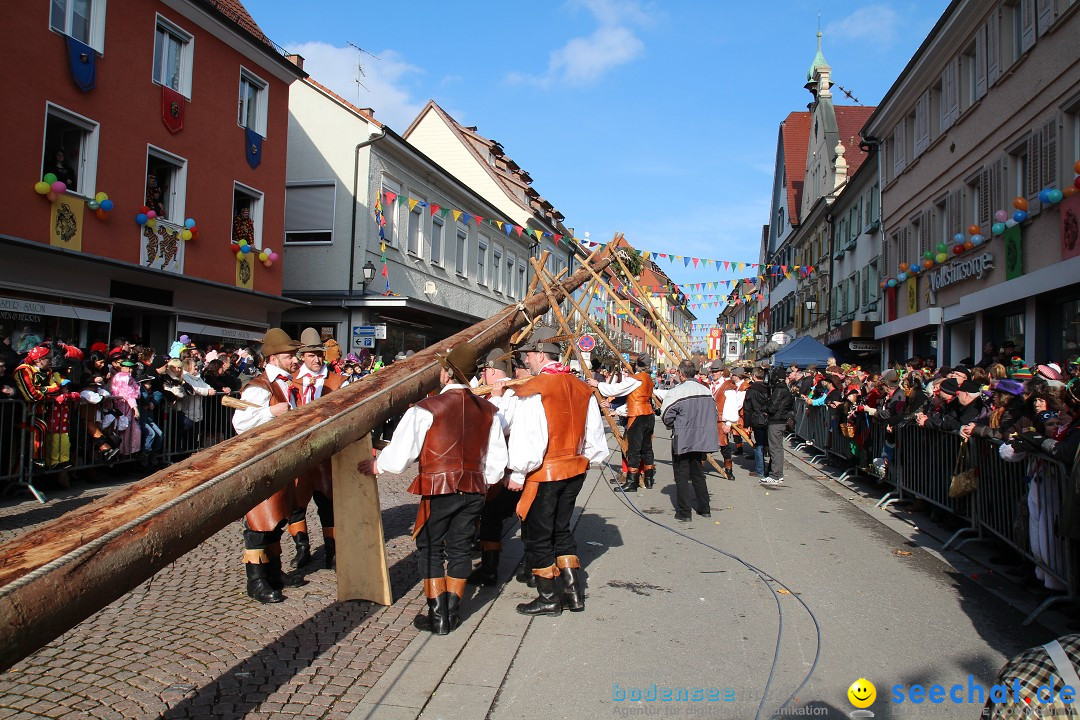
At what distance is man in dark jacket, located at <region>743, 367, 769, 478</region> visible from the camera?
11219 mm

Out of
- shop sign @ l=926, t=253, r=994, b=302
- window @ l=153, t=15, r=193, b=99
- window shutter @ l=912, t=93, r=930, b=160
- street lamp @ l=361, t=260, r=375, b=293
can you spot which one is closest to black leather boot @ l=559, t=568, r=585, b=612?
window @ l=153, t=15, r=193, b=99

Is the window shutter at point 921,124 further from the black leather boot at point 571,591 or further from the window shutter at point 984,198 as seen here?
the black leather boot at point 571,591

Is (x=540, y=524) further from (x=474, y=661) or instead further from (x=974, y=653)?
(x=974, y=653)

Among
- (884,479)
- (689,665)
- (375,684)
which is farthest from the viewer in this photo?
(884,479)

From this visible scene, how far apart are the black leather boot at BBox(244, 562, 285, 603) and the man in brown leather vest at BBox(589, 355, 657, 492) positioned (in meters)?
5.93

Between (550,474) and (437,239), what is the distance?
21250 mm

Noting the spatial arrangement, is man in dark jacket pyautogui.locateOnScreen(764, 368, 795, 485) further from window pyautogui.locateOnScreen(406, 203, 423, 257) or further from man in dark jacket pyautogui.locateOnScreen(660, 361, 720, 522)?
window pyautogui.locateOnScreen(406, 203, 423, 257)

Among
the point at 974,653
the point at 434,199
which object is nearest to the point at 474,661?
the point at 974,653

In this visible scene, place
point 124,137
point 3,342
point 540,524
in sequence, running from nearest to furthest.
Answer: point 540,524, point 3,342, point 124,137

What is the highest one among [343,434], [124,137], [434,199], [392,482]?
[434,199]

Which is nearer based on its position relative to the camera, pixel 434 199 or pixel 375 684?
pixel 375 684

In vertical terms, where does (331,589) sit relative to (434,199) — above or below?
below

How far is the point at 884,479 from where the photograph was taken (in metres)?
9.70

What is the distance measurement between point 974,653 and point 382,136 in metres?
19.3
